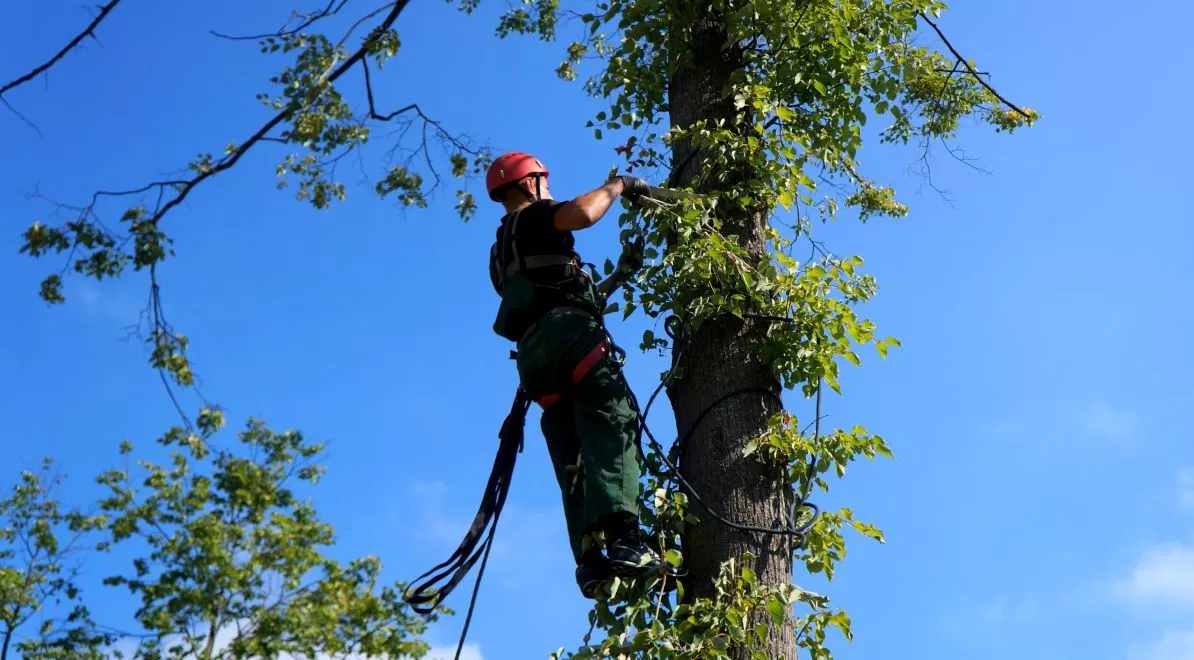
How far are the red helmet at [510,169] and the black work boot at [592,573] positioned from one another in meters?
1.49

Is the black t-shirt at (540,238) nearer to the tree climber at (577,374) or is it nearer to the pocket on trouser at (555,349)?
the tree climber at (577,374)

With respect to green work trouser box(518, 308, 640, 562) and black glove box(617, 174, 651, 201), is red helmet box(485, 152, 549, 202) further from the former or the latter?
green work trouser box(518, 308, 640, 562)

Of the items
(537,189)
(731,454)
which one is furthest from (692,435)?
(537,189)

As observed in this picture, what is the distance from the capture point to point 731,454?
3.75 meters

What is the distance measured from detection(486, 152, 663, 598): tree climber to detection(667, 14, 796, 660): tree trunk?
0.70 feet

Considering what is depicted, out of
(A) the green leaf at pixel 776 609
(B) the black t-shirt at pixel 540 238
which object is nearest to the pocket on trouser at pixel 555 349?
(B) the black t-shirt at pixel 540 238

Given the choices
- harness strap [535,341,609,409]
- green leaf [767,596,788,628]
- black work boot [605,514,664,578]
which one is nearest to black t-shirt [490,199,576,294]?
harness strap [535,341,609,409]

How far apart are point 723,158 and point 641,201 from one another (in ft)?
1.24

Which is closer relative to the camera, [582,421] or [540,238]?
[582,421]

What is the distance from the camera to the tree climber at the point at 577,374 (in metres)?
3.61

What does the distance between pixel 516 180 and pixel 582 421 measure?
3.38 ft

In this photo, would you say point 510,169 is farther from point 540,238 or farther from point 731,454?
point 731,454

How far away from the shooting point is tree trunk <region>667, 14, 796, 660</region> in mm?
3561

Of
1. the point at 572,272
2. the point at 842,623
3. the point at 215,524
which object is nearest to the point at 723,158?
the point at 572,272
